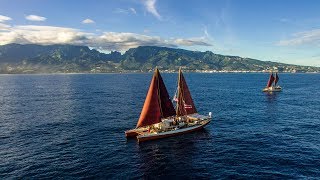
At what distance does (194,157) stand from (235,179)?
1377 cm

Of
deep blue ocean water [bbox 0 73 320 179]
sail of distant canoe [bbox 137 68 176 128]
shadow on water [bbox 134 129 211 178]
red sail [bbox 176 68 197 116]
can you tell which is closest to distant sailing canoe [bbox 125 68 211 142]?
sail of distant canoe [bbox 137 68 176 128]

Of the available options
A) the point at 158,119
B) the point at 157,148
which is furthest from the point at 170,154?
the point at 158,119

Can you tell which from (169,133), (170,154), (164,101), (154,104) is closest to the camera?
(170,154)

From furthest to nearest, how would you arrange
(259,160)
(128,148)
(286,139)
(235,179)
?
1. (286,139)
2. (128,148)
3. (259,160)
4. (235,179)

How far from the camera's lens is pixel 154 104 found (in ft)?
259

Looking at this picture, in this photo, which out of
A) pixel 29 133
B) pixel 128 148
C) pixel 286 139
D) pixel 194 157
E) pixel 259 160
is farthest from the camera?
pixel 29 133

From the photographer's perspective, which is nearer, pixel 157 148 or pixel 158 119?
pixel 157 148

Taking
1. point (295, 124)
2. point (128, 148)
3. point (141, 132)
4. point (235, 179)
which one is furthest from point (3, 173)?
point (295, 124)

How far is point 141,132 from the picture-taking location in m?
78.5

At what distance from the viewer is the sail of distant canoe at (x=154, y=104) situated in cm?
7819

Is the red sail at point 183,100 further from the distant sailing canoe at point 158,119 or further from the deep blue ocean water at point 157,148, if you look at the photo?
the deep blue ocean water at point 157,148

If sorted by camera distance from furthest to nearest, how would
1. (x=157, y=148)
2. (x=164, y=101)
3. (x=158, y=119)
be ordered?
(x=164, y=101), (x=158, y=119), (x=157, y=148)

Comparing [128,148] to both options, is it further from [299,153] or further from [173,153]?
[299,153]

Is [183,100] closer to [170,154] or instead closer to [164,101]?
[164,101]
